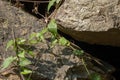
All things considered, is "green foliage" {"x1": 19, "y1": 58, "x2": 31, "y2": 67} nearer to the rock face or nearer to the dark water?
the rock face

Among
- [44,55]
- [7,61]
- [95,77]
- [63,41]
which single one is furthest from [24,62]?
[95,77]

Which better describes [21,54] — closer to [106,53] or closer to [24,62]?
[24,62]

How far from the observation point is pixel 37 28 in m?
2.16

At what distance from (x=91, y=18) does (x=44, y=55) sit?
400 mm

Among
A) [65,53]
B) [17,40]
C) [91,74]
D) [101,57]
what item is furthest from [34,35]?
[101,57]

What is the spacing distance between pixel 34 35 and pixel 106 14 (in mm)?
484

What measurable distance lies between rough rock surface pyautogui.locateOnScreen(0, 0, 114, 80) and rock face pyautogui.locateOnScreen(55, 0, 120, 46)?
7.0 inches

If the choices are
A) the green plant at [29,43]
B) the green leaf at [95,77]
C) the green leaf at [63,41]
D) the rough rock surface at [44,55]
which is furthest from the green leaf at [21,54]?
the green leaf at [95,77]

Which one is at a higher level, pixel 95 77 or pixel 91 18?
pixel 91 18

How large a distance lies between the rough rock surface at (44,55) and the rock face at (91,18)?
0.18 meters

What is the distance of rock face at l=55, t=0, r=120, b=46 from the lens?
188cm

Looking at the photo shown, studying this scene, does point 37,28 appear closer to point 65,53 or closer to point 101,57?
point 65,53

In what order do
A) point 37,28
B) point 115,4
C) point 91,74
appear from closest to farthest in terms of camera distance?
1. point 115,4
2. point 91,74
3. point 37,28

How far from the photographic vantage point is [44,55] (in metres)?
2.02
